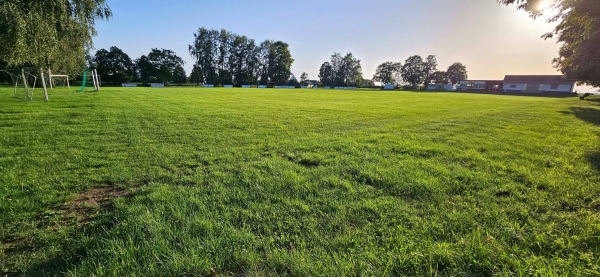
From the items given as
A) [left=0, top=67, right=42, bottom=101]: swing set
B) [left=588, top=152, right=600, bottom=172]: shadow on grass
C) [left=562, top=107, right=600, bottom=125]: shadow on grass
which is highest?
[left=0, top=67, right=42, bottom=101]: swing set

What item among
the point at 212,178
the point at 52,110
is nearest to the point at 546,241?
the point at 212,178

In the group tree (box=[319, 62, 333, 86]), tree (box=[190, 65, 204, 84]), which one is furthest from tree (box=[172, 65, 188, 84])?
tree (box=[319, 62, 333, 86])

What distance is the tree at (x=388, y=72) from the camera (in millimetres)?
120812

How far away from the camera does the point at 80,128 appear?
8.32 meters

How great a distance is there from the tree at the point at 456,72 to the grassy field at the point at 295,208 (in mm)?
121818

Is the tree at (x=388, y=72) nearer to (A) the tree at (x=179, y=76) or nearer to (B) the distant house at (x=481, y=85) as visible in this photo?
(B) the distant house at (x=481, y=85)

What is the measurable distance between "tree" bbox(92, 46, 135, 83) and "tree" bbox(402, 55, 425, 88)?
10548 cm

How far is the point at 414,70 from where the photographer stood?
378 feet

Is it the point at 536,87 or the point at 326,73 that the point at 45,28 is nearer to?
the point at 536,87

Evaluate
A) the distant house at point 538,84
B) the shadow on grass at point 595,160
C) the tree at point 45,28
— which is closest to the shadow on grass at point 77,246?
the shadow on grass at point 595,160

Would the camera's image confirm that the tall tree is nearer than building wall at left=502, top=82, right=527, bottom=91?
No

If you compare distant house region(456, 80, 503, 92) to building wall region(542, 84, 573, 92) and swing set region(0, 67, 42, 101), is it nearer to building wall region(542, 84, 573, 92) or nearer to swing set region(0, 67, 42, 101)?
building wall region(542, 84, 573, 92)

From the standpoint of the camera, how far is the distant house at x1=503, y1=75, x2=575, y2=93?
72.2 meters

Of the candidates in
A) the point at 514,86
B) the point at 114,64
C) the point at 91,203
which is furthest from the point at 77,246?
the point at 514,86
